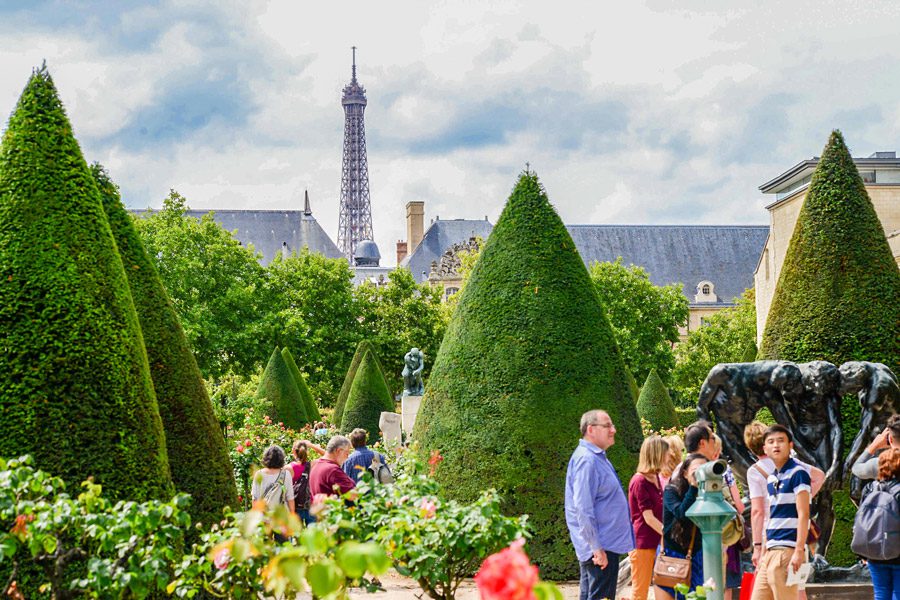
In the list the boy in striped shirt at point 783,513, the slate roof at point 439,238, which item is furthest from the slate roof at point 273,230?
the boy in striped shirt at point 783,513

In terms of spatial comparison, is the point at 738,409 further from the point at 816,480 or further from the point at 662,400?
the point at 662,400

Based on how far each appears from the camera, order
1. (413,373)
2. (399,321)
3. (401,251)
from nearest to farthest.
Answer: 1. (413,373)
2. (399,321)
3. (401,251)

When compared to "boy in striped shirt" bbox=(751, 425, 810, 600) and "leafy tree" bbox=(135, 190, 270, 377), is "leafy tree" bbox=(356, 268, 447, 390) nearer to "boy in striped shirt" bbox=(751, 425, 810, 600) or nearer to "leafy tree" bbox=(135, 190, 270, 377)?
"leafy tree" bbox=(135, 190, 270, 377)

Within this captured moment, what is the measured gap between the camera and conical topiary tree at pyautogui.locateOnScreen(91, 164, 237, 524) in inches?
290

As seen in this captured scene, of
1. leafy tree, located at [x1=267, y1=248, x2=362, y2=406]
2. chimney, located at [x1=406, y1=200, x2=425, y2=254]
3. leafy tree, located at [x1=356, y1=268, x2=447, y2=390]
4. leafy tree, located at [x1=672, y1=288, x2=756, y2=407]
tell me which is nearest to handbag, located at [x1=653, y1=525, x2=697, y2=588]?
leafy tree, located at [x1=267, y1=248, x2=362, y2=406]

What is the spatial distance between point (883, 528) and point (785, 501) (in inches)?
22.8

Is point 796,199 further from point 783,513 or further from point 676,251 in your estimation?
point 676,251

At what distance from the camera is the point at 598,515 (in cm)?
647

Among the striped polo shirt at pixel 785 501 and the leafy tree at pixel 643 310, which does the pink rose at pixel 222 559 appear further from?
the leafy tree at pixel 643 310

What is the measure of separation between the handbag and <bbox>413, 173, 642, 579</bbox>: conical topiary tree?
280cm

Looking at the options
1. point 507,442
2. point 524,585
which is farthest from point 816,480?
point 524,585

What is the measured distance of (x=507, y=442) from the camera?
9.48 metres

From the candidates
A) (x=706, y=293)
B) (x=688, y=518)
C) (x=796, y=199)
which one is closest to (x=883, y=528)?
(x=688, y=518)

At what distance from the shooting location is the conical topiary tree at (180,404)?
7.37 metres
